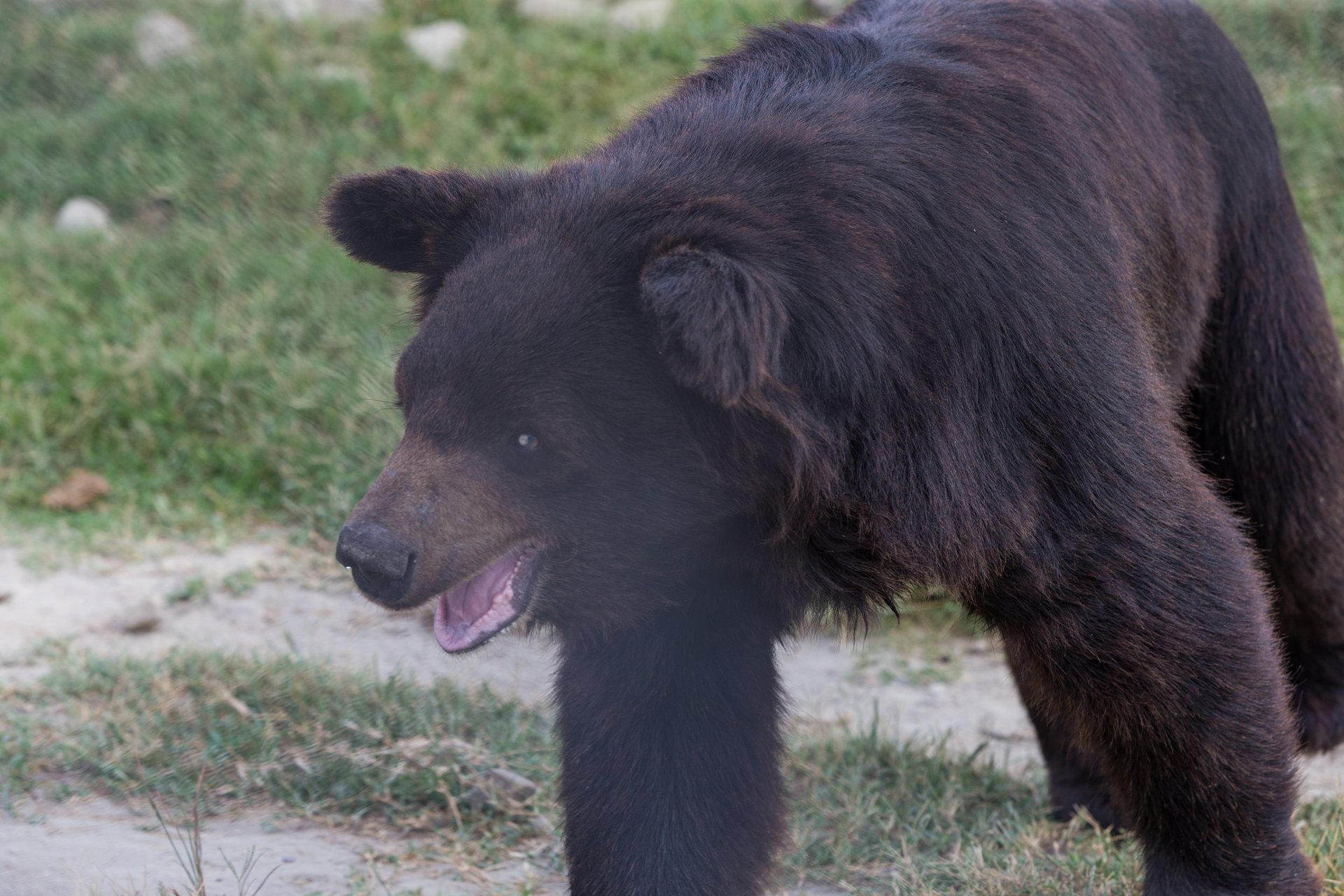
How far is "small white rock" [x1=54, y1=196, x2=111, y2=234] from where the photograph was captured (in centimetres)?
665

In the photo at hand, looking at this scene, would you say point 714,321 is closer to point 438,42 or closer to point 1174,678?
point 1174,678

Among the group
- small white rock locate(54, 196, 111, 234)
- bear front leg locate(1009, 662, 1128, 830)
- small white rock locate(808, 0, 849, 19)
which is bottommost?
bear front leg locate(1009, 662, 1128, 830)

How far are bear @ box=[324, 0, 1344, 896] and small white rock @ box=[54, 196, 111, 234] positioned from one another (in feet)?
14.5

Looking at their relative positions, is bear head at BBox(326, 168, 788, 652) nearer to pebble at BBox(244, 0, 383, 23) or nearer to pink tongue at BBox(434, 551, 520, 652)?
pink tongue at BBox(434, 551, 520, 652)

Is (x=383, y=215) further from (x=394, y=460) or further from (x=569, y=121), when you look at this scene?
(x=569, y=121)

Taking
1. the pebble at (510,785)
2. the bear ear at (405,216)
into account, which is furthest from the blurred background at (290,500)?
the bear ear at (405,216)

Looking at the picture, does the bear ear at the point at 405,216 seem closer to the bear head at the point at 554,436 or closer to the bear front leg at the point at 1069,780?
the bear head at the point at 554,436

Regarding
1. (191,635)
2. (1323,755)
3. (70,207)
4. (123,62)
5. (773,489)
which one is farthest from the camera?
(123,62)

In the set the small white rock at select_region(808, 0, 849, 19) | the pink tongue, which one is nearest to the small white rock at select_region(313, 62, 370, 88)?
the small white rock at select_region(808, 0, 849, 19)

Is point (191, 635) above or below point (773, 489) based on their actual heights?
below

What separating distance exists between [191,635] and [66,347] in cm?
182

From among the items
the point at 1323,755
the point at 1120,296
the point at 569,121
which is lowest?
the point at 1323,755

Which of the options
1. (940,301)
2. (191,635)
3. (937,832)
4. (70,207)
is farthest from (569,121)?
(940,301)

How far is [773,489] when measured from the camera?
2.34 meters
